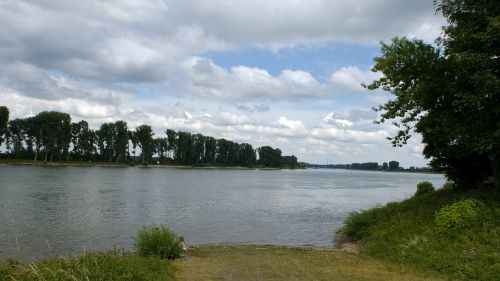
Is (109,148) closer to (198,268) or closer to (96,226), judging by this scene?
(96,226)

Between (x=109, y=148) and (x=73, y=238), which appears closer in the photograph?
(x=73, y=238)

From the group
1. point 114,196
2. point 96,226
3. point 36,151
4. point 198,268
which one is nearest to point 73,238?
point 96,226

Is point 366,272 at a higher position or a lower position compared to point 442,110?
lower

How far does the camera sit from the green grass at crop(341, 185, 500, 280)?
14.2m

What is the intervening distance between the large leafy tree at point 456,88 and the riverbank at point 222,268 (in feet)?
22.7

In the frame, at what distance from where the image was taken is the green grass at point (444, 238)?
46.5ft

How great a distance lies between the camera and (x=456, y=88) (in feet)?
62.5

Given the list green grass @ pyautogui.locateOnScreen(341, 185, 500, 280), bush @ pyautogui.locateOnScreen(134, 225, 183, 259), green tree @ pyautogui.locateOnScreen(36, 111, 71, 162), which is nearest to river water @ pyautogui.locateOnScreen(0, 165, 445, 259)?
bush @ pyautogui.locateOnScreen(134, 225, 183, 259)

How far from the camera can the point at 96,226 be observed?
97.4 ft

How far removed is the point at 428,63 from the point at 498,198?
6.66 m

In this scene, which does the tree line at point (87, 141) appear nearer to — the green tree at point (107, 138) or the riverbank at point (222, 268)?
the green tree at point (107, 138)

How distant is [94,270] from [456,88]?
15.6m

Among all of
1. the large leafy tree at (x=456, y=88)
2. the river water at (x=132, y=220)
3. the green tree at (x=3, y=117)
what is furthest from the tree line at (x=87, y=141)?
the large leafy tree at (x=456, y=88)

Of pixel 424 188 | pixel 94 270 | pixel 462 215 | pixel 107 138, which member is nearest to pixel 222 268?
pixel 94 270
